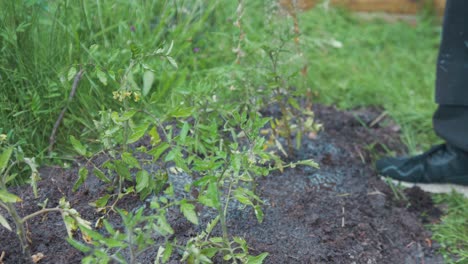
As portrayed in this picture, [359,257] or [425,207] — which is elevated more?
[359,257]

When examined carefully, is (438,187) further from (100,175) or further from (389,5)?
(389,5)

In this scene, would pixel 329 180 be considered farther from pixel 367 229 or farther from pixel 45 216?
pixel 45 216

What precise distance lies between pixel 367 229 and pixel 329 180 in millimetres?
335

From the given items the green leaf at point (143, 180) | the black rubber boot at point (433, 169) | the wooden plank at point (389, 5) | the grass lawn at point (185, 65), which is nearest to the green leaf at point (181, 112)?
the grass lawn at point (185, 65)

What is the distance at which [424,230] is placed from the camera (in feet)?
8.28

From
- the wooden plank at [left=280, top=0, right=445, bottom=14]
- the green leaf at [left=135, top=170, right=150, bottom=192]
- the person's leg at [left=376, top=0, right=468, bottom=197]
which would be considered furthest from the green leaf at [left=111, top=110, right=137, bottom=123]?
the wooden plank at [left=280, top=0, right=445, bottom=14]

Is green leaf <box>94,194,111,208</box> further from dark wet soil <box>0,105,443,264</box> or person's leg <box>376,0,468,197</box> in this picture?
person's leg <box>376,0,468,197</box>

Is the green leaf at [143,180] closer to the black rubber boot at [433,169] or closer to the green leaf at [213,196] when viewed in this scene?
the green leaf at [213,196]

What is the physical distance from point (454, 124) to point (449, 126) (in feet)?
0.09

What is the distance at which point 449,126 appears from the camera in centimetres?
274

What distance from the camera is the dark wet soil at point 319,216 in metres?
1.98

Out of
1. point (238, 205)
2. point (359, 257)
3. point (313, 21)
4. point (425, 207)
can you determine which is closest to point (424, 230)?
point (425, 207)

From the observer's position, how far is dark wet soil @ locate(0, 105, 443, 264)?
6.50 feet

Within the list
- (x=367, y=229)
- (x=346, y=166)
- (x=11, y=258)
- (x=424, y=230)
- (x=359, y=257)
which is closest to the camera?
(x=11, y=258)
